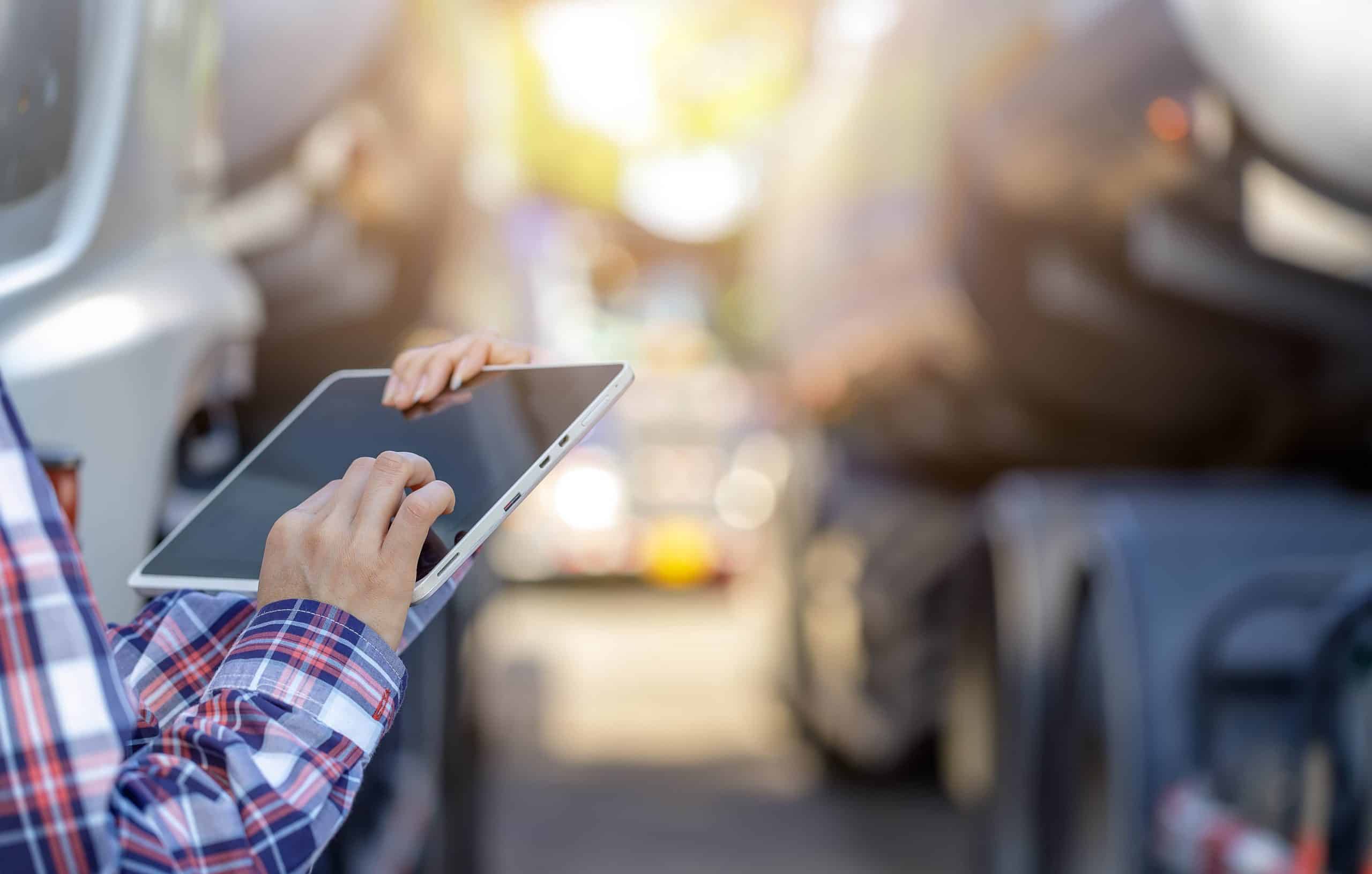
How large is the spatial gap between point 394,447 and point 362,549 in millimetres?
128

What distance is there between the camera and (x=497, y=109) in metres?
3.84

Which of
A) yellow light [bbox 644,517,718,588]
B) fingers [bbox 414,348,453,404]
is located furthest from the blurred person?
yellow light [bbox 644,517,718,588]

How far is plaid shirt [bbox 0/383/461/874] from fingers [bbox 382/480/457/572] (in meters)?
0.04

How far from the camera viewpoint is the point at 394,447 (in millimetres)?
911

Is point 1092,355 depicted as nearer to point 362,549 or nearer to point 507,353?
point 507,353

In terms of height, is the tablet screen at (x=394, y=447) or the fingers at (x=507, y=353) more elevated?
the fingers at (x=507, y=353)

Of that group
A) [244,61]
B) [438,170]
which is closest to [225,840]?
[244,61]

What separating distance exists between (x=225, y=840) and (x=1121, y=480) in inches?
107

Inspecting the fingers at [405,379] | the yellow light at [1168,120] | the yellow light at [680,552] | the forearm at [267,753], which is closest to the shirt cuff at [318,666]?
the forearm at [267,753]

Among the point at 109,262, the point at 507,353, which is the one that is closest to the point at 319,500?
the point at 507,353

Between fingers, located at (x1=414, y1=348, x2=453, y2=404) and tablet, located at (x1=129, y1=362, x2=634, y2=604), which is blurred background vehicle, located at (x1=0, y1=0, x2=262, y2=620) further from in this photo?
fingers, located at (x1=414, y1=348, x2=453, y2=404)

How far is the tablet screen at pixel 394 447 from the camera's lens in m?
0.90

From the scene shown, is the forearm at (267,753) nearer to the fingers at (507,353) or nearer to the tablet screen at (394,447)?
the tablet screen at (394,447)

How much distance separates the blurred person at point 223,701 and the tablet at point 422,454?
0.12ft
